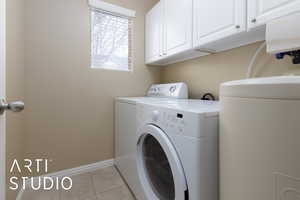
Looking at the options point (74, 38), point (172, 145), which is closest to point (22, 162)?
point (74, 38)

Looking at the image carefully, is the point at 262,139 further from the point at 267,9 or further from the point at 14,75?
the point at 14,75

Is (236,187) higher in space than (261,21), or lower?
lower

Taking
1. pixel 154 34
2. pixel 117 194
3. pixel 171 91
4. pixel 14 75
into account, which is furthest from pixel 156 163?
pixel 154 34

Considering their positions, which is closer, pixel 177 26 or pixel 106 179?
pixel 177 26

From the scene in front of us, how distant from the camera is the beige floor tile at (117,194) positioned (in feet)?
4.45

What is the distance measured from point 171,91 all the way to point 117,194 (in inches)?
47.3

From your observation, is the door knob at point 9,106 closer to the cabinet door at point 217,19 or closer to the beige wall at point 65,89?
the beige wall at point 65,89

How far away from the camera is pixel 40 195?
1377mm

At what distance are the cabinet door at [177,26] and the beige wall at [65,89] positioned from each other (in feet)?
2.33

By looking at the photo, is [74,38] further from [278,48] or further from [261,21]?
[278,48]

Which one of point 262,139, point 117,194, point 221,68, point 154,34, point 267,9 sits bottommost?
point 117,194

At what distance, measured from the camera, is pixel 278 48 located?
0.89 meters

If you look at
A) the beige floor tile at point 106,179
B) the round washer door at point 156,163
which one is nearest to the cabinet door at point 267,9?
the round washer door at point 156,163

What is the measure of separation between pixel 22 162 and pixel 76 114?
65cm
